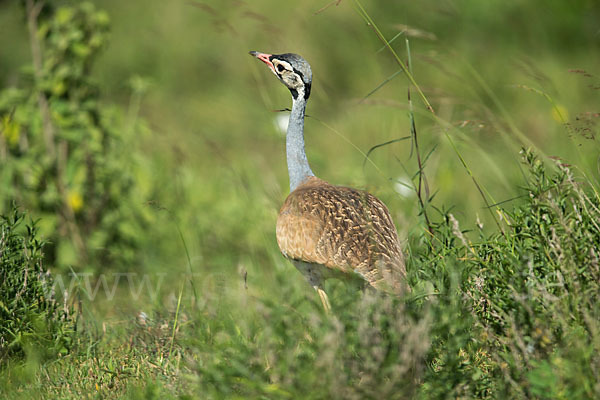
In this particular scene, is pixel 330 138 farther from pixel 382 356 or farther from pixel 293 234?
pixel 382 356

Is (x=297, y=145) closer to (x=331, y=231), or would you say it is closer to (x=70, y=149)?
(x=331, y=231)

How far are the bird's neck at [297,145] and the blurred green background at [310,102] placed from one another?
1.98ft

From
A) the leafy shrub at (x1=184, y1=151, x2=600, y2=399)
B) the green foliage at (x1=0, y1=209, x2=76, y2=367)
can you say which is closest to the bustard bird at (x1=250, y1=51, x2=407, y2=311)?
the leafy shrub at (x1=184, y1=151, x2=600, y2=399)

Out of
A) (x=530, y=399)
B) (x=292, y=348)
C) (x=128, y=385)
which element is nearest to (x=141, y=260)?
(x=128, y=385)

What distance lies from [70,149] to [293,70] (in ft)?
6.97

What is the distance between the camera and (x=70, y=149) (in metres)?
5.29

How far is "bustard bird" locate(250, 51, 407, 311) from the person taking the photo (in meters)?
3.38

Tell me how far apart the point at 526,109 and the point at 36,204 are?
224 inches

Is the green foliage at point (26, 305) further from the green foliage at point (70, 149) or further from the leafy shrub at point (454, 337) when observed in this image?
the green foliage at point (70, 149)

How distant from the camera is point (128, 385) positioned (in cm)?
304

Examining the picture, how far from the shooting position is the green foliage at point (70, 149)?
197 inches

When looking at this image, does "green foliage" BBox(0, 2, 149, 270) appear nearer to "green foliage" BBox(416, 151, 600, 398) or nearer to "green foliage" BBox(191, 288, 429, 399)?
"green foliage" BBox(191, 288, 429, 399)

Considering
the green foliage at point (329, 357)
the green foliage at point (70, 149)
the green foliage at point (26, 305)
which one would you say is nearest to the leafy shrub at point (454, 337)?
the green foliage at point (329, 357)

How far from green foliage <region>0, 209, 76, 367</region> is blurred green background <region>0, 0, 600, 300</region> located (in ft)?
5.07
